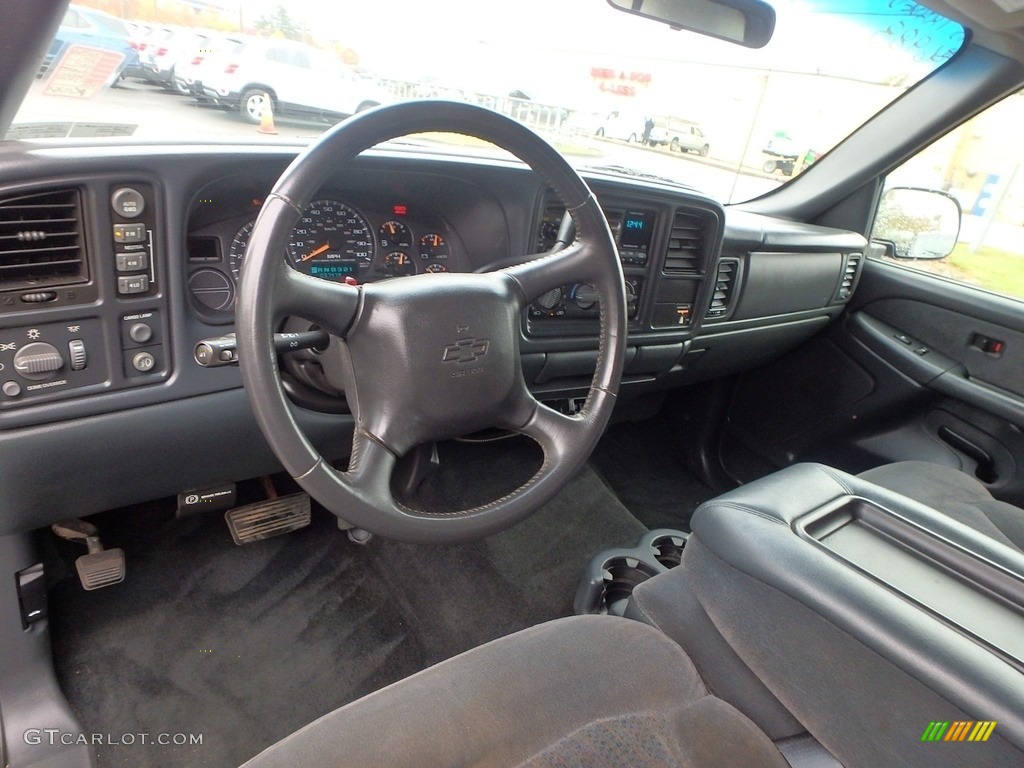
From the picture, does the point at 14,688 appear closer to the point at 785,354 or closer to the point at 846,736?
the point at 846,736

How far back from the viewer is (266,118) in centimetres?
139

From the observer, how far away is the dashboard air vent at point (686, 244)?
198cm

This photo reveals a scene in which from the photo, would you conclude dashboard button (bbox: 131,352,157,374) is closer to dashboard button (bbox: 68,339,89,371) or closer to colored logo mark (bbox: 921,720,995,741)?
dashboard button (bbox: 68,339,89,371)

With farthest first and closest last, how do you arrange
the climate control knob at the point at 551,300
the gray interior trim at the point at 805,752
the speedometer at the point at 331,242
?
1. the climate control knob at the point at 551,300
2. the speedometer at the point at 331,242
3. the gray interior trim at the point at 805,752

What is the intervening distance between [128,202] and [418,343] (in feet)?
1.83

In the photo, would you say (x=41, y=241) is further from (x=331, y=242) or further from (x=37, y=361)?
(x=331, y=242)

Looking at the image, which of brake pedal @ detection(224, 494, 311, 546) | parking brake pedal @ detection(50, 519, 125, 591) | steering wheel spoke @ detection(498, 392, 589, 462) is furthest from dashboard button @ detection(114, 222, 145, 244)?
brake pedal @ detection(224, 494, 311, 546)

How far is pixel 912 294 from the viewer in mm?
2551

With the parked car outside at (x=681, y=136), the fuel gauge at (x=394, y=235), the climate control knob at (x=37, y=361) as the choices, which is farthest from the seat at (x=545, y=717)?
the parked car outside at (x=681, y=136)

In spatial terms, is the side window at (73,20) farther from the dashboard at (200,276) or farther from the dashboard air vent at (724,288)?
the dashboard air vent at (724,288)

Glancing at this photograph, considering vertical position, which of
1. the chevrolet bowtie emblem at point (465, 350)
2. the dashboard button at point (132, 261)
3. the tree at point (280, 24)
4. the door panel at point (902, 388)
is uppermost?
the tree at point (280, 24)

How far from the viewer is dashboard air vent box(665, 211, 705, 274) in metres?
1.98

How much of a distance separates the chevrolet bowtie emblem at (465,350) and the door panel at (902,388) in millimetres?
2012

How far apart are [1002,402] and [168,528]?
8.60ft
